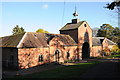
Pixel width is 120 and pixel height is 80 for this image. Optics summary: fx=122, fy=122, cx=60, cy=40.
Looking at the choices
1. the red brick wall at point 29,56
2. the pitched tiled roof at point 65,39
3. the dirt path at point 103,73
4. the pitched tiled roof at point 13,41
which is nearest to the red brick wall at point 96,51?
the pitched tiled roof at point 65,39

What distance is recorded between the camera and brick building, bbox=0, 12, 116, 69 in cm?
2341

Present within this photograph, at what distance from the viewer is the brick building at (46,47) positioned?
922 inches

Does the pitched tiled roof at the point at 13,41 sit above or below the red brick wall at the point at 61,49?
above

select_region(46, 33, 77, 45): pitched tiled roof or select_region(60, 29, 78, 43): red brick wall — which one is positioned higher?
select_region(60, 29, 78, 43): red brick wall

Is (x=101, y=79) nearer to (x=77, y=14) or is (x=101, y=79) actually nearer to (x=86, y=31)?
(x=86, y=31)

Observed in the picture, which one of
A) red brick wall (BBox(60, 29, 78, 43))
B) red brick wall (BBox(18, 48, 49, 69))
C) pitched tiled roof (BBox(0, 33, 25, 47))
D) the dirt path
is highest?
red brick wall (BBox(60, 29, 78, 43))

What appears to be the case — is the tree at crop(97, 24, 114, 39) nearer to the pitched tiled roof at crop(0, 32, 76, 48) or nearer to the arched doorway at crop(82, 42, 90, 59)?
the arched doorway at crop(82, 42, 90, 59)

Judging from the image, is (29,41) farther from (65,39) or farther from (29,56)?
(65,39)

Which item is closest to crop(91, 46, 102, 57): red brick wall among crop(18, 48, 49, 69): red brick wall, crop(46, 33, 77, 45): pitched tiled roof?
crop(46, 33, 77, 45): pitched tiled roof

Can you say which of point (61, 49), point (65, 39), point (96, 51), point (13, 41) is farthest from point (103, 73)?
point (96, 51)

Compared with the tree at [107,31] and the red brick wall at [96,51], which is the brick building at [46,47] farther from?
the tree at [107,31]

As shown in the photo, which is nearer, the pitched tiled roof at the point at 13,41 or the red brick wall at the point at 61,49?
the pitched tiled roof at the point at 13,41

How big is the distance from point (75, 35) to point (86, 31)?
4.39 metres

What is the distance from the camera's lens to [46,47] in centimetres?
2686
